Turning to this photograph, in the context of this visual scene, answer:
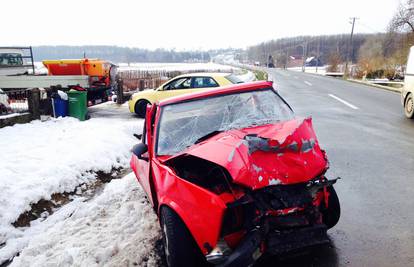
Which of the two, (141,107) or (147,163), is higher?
(147,163)

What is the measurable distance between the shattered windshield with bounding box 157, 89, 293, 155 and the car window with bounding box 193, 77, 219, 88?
6921 millimetres

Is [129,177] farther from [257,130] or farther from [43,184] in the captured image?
[257,130]

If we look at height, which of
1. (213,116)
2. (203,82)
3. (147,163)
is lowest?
(147,163)

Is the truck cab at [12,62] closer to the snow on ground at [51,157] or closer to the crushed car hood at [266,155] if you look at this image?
the snow on ground at [51,157]

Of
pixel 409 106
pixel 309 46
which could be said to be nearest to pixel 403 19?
pixel 409 106

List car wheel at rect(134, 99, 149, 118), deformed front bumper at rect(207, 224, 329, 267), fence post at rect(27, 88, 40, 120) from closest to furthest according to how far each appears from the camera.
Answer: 1. deformed front bumper at rect(207, 224, 329, 267)
2. fence post at rect(27, 88, 40, 120)
3. car wheel at rect(134, 99, 149, 118)

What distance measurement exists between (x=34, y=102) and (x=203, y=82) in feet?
18.1

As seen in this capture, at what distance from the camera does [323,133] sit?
30.0ft

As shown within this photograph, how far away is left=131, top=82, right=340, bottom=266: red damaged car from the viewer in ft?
Answer: 9.07

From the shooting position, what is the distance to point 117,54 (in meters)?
133

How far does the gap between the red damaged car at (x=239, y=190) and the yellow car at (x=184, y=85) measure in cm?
742

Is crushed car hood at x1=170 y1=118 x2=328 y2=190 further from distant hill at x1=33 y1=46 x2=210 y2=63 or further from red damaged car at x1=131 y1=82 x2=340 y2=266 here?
distant hill at x1=33 y1=46 x2=210 y2=63

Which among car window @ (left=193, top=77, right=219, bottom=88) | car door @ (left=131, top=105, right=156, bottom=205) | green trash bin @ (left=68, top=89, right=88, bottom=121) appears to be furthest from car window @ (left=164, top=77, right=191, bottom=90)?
car door @ (left=131, top=105, right=156, bottom=205)

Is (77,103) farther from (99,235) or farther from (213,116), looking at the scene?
(213,116)
